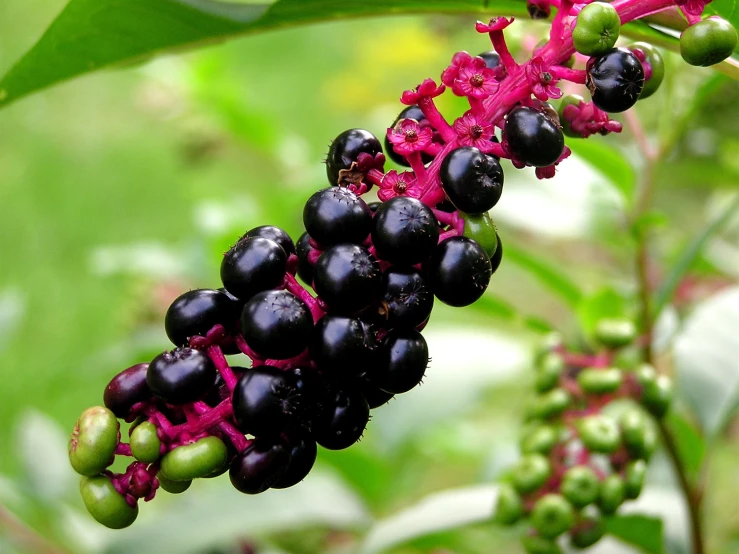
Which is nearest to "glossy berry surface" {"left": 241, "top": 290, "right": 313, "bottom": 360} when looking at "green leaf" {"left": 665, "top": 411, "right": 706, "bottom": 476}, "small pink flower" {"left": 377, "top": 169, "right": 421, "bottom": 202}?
"small pink flower" {"left": 377, "top": 169, "right": 421, "bottom": 202}

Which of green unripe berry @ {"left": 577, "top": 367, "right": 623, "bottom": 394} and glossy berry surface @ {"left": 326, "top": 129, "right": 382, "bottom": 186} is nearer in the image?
glossy berry surface @ {"left": 326, "top": 129, "right": 382, "bottom": 186}

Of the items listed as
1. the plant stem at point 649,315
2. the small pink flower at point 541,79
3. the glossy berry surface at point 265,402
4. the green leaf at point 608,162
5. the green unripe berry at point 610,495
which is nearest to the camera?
the glossy berry surface at point 265,402

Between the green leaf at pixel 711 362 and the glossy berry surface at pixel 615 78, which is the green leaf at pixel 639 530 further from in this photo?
the glossy berry surface at pixel 615 78

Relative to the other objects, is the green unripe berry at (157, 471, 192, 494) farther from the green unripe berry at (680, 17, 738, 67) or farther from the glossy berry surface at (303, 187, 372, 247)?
the green unripe berry at (680, 17, 738, 67)

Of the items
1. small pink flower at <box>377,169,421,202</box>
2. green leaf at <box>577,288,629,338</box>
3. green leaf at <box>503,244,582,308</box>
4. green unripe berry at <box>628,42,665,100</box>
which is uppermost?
green leaf at <box>503,244,582,308</box>

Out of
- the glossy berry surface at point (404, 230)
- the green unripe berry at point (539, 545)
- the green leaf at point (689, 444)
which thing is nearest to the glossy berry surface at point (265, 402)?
the glossy berry surface at point (404, 230)

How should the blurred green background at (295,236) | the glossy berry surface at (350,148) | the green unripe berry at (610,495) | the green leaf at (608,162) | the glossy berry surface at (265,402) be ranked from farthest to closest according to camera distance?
the blurred green background at (295,236), the green leaf at (608,162), the green unripe berry at (610,495), the glossy berry surface at (350,148), the glossy berry surface at (265,402)
